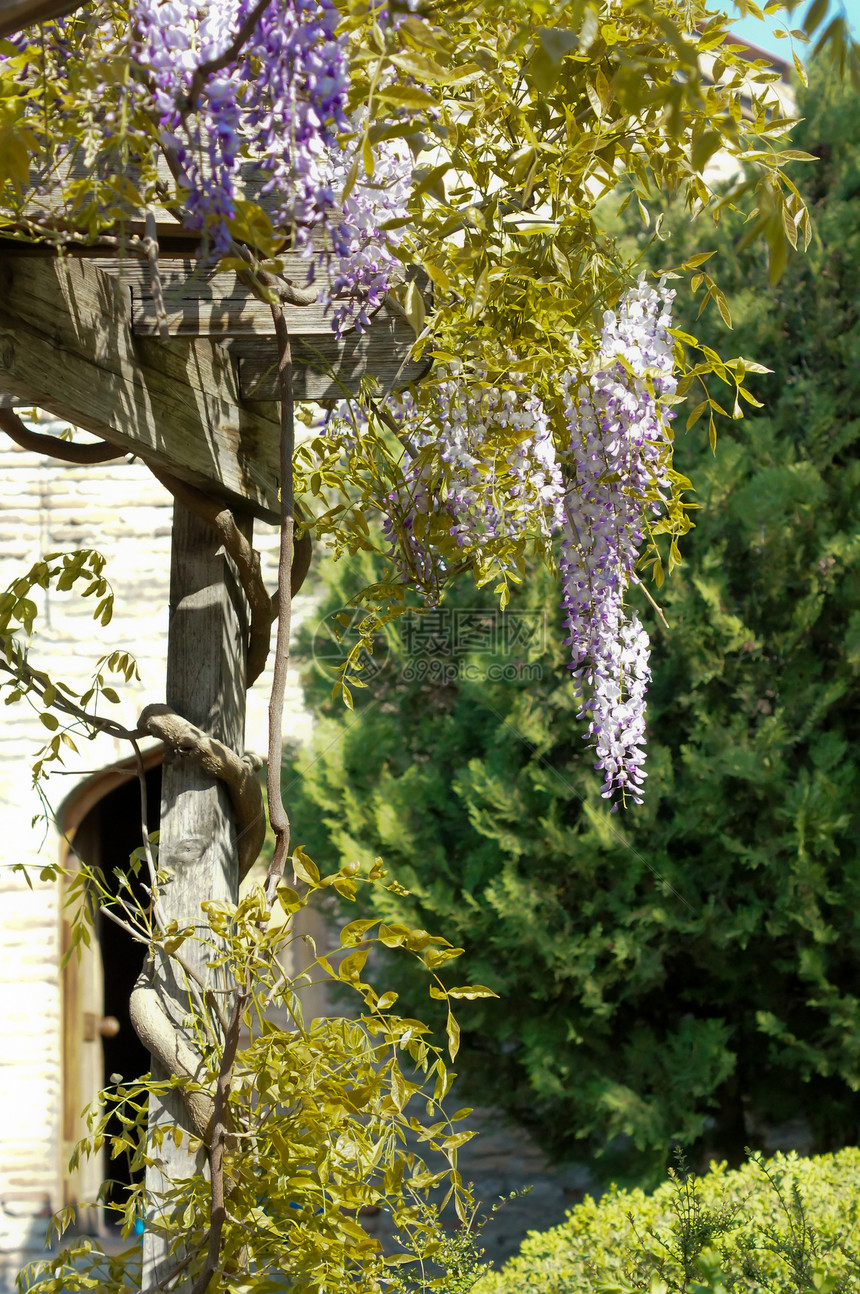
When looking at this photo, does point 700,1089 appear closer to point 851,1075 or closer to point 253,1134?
point 851,1075

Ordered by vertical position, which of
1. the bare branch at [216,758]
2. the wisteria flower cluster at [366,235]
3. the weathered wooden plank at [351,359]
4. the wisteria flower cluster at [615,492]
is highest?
the wisteria flower cluster at [366,235]

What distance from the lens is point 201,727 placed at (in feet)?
5.13

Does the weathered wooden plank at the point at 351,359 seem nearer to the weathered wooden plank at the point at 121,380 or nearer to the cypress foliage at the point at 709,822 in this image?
the weathered wooden plank at the point at 121,380

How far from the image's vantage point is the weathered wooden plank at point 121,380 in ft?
4.14

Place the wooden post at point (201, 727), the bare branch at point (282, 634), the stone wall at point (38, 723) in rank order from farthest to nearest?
the stone wall at point (38, 723), the wooden post at point (201, 727), the bare branch at point (282, 634)

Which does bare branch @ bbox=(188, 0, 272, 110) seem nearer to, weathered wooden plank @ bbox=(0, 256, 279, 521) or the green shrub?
weathered wooden plank @ bbox=(0, 256, 279, 521)

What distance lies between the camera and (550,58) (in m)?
0.73

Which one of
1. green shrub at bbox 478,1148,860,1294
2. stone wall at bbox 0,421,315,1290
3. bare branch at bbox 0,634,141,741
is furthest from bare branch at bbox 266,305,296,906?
stone wall at bbox 0,421,315,1290

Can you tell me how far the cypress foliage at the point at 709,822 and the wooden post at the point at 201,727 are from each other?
2.58 metres

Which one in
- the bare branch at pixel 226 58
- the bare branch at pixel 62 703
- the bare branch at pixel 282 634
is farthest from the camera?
the bare branch at pixel 62 703

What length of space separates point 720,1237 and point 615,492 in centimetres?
151

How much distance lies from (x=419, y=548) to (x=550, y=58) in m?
1.04

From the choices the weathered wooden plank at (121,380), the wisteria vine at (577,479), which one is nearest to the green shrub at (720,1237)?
the wisteria vine at (577,479)

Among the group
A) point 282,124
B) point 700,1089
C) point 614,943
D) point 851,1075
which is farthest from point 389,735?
point 282,124
